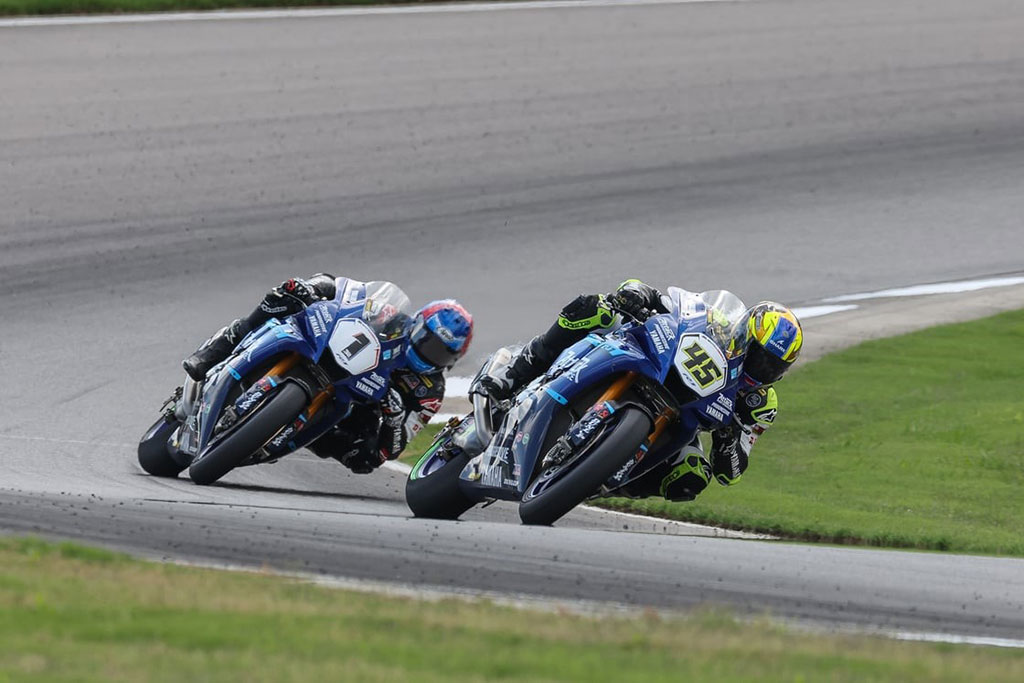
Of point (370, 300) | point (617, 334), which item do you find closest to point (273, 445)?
point (370, 300)

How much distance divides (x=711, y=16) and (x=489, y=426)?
62.1ft

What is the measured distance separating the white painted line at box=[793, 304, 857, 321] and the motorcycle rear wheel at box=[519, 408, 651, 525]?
8.43 metres

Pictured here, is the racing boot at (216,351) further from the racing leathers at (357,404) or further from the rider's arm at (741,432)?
the rider's arm at (741,432)

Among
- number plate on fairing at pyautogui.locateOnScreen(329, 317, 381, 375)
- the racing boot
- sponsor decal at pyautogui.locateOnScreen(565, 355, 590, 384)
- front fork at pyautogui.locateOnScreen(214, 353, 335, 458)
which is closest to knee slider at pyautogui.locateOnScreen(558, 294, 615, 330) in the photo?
sponsor decal at pyautogui.locateOnScreen(565, 355, 590, 384)

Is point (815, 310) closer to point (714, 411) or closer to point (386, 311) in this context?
point (386, 311)

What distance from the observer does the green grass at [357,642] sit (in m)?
5.37

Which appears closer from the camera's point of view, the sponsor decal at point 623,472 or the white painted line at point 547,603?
the white painted line at point 547,603

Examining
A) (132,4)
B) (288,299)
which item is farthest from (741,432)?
(132,4)

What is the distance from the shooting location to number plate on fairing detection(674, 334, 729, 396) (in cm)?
933

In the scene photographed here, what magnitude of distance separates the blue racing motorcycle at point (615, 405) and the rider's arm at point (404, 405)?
1.05 meters

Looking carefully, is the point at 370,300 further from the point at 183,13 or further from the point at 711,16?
the point at 711,16

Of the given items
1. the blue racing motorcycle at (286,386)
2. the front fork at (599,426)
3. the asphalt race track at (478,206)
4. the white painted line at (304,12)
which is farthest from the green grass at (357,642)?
the white painted line at (304,12)

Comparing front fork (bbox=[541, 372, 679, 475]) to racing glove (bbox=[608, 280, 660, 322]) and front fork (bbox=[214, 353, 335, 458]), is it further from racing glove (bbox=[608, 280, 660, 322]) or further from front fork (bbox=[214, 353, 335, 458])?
front fork (bbox=[214, 353, 335, 458])

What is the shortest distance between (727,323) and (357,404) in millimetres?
2667
